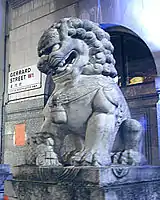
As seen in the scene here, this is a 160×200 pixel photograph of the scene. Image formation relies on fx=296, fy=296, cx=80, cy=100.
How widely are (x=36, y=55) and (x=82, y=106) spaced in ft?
9.40

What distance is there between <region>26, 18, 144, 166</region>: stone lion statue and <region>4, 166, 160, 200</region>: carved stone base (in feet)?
0.31

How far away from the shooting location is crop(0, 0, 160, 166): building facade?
3238 mm

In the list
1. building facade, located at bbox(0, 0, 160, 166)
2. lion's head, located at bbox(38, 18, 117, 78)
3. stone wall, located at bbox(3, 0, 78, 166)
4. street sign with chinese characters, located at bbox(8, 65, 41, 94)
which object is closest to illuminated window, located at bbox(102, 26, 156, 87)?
building facade, located at bbox(0, 0, 160, 166)

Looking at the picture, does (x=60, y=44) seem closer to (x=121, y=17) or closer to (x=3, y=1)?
(x=121, y=17)

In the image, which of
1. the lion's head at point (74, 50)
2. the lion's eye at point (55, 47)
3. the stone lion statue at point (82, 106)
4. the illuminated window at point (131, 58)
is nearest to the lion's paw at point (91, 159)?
the stone lion statue at point (82, 106)

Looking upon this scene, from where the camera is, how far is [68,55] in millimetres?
1773

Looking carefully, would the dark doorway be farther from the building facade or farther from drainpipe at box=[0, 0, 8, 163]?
drainpipe at box=[0, 0, 8, 163]

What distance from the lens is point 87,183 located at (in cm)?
144

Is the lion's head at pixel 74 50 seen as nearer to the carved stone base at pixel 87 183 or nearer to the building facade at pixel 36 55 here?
the carved stone base at pixel 87 183

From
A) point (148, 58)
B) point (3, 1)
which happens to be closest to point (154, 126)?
point (148, 58)

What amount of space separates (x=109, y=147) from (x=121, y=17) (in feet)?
7.38

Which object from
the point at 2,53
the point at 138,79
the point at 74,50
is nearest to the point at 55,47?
the point at 74,50

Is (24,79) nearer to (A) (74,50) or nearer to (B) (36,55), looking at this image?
(B) (36,55)

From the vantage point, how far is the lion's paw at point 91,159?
1543 mm
